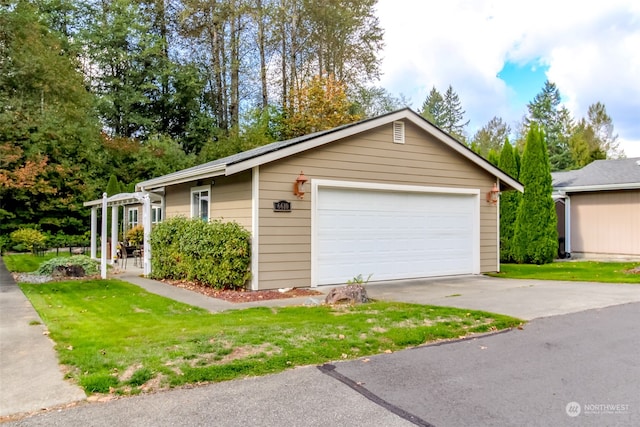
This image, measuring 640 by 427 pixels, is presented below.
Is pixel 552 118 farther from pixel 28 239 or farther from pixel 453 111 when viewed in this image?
pixel 28 239

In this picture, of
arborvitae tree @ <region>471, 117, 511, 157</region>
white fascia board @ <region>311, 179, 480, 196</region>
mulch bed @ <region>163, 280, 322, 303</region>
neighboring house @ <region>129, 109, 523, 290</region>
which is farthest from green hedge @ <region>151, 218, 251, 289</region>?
arborvitae tree @ <region>471, 117, 511, 157</region>

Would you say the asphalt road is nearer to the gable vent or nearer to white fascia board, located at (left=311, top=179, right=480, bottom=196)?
white fascia board, located at (left=311, top=179, right=480, bottom=196)

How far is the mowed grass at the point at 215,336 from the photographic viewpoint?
402 cm

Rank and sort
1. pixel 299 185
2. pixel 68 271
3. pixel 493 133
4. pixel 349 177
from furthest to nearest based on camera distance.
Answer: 1. pixel 493 133
2. pixel 68 271
3. pixel 349 177
4. pixel 299 185

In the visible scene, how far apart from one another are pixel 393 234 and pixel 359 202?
3.94 feet

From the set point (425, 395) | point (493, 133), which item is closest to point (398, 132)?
point (425, 395)

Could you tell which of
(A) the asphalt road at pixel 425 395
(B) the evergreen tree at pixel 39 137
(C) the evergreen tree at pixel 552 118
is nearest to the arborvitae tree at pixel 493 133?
(C) the evergreen tree at pixel 552 118

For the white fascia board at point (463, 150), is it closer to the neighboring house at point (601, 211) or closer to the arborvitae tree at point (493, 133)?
the neighboring house at point (601, 211)

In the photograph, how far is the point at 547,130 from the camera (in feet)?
139

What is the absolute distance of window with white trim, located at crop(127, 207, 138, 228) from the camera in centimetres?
1927

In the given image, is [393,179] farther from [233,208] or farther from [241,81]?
[241,81]

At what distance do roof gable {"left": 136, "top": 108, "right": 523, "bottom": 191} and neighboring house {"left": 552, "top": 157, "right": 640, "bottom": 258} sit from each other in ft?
18.0

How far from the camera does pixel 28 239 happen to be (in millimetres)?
18438

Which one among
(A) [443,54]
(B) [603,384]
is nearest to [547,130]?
(A) [443,54]
